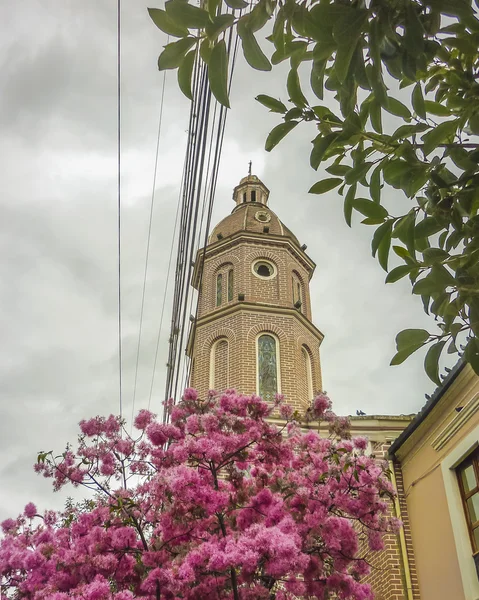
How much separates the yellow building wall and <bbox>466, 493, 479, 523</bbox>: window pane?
0.49 ft

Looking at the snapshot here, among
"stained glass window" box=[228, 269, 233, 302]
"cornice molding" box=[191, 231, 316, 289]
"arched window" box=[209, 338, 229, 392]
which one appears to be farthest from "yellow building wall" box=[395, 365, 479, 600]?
"cornice molding" box=[191, 231, 316, 289]

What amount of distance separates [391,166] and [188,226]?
19.7 feet

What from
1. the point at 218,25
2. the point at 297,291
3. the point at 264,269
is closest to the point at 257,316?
the point at 264,269

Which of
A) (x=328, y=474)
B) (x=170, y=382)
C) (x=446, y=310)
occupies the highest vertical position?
(x=170, y=382)

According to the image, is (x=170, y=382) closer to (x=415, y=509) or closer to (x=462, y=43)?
(x=415, y=509)

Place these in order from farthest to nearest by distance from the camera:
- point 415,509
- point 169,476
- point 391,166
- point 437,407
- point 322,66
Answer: point 415,509, point 437,407, point 169,476, point 391,166, point 322,66

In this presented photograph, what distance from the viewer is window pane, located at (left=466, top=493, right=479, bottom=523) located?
9094 mm

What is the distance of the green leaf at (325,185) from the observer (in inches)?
123

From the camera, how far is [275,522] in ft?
25.0

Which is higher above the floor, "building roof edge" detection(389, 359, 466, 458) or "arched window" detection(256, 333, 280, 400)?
"arched window" detection(256, 333, 280, 400)

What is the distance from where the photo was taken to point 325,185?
314cm

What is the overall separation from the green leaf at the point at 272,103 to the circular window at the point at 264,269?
1944 centimetres

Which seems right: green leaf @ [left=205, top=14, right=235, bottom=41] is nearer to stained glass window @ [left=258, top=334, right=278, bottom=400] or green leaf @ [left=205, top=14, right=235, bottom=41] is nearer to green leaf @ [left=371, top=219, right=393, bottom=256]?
green leaf @ [left=371, top=219, right=393, bottom=256]

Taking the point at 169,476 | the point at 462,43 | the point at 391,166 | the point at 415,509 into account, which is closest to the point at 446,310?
the point at 391,166
